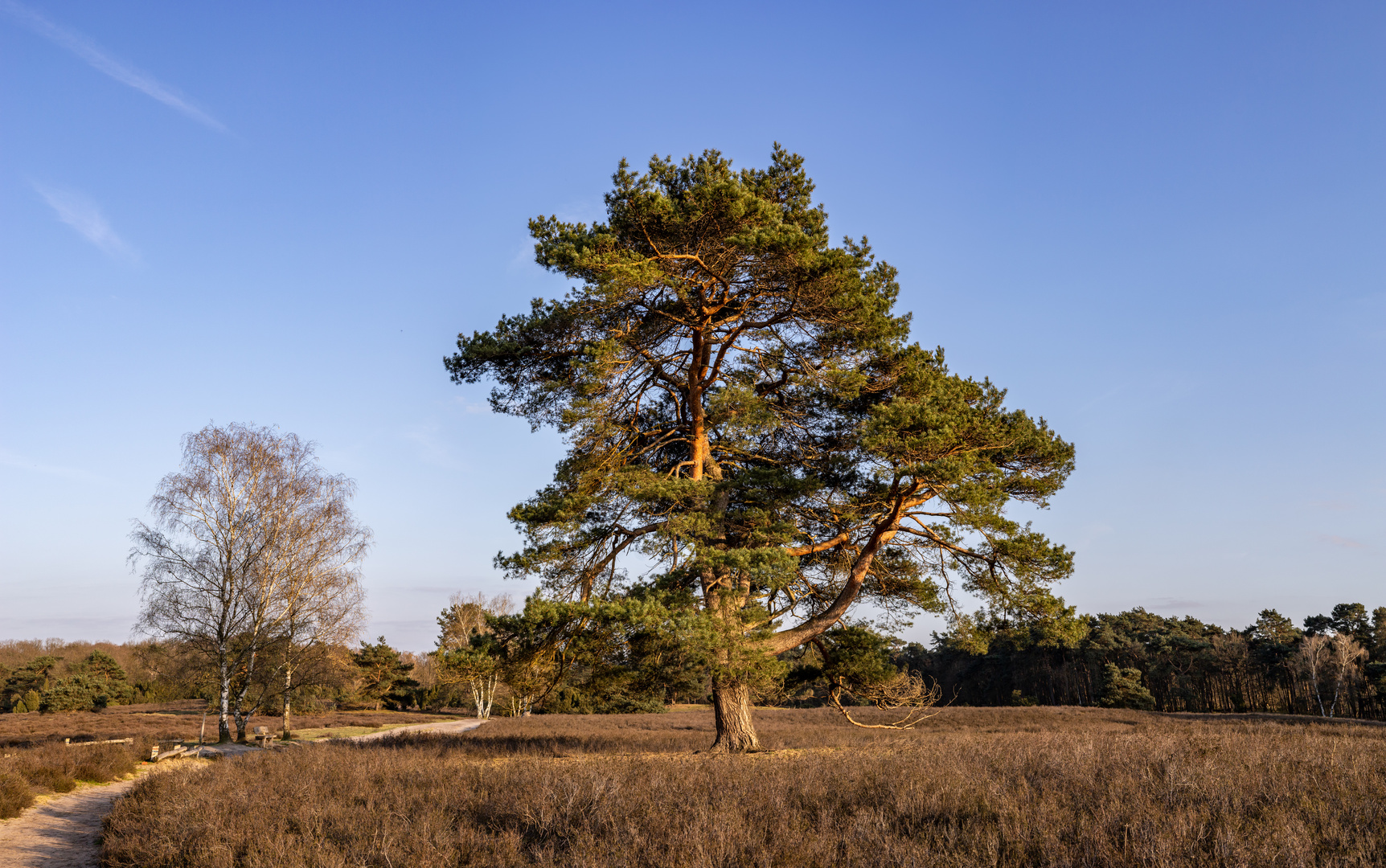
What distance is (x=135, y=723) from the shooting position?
35.2m

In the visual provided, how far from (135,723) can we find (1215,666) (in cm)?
6655

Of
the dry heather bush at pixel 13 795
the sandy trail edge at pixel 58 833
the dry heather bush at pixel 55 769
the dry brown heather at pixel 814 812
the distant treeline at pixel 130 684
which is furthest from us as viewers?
the distant treeline at pixel 130 684

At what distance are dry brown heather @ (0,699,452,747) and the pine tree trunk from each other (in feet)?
64.6

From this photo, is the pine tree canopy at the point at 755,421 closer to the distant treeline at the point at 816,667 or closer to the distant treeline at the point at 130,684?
the distant treeline at the point at 816,667

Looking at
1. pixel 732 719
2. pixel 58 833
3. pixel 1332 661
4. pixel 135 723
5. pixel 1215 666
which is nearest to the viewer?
pixel 58 833

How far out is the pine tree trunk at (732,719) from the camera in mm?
13617

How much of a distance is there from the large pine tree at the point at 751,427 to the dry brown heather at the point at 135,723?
19335mm

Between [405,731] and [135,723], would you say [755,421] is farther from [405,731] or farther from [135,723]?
[135,723]

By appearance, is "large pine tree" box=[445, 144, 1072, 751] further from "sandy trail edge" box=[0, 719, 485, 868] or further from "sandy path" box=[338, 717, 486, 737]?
"sandy path" box=[338, 717, 486, 737]

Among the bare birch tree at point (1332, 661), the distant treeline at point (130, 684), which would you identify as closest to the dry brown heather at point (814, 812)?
the distant treeline at point (130, 684)

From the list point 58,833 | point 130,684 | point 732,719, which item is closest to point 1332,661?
point 732,719

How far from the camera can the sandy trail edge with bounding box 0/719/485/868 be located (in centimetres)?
812

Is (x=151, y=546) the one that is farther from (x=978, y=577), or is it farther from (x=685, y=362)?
(x=978, y=577)

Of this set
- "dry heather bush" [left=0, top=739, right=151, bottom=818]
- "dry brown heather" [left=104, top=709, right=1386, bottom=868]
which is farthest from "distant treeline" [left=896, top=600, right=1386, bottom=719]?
"dry heather bush" [left=0, top=739, right=151, bottom=818]
